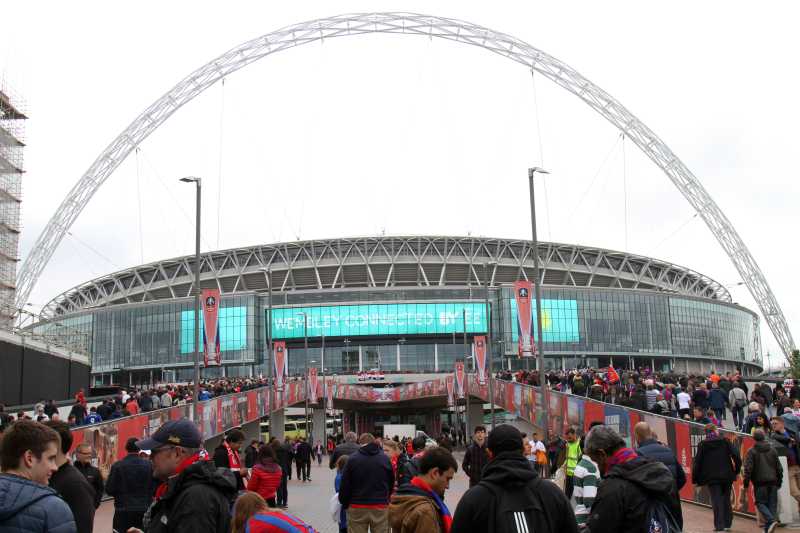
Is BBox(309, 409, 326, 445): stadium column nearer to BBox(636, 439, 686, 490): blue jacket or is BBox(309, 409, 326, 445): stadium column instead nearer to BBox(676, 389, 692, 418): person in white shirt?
BBox(676, 389, 692, 418): person in white shirt

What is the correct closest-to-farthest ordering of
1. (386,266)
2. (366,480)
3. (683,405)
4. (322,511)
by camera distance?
(366,480) → (322,511) → (683,405) → (386,266)

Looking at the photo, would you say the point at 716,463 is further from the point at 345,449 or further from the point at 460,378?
the point at 460,378

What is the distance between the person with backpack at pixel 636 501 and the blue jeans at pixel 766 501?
31.7ft

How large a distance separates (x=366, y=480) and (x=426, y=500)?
4723mm

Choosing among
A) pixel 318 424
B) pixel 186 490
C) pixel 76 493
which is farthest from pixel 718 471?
pixel 318 424

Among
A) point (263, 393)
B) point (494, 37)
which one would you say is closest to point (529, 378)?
point (263, 393)

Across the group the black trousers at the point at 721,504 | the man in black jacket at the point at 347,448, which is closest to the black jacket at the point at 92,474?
the man in black jacket at the point at 347,448

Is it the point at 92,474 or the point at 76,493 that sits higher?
the point at 76,493

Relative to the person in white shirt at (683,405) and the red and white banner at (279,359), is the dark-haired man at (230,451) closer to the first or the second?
the person in white shirt at (683,405)

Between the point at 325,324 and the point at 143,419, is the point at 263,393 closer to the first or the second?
the point at 143,419

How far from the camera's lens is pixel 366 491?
35.9ft

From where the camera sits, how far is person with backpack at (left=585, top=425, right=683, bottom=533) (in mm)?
6152

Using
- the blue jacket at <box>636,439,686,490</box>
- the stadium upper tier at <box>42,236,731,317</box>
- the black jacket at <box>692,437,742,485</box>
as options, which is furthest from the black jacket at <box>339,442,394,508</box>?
the stadium upper tier at <box>42,236,731,317</box>

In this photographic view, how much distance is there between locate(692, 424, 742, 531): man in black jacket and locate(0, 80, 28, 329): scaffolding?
5269cm
